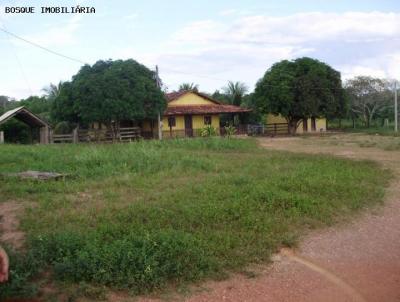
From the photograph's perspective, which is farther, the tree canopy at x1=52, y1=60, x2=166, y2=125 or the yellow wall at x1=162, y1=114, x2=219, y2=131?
the yellow wall at x1=162, y1=114, x2=219, y2=131

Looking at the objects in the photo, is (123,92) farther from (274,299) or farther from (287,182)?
(274,299)

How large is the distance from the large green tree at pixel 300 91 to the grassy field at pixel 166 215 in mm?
25501

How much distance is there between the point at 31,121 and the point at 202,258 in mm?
29586

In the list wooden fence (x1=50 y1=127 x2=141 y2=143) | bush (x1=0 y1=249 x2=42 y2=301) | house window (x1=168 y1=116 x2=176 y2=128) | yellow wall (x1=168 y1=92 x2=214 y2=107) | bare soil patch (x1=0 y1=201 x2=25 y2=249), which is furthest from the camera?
yellow wall (x1=168 y1=92 x2=214 y2=107)

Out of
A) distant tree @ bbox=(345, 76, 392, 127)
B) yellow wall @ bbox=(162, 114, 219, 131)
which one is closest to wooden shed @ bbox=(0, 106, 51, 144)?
yellow wall @ bbox=(162, 114, 219, 131)

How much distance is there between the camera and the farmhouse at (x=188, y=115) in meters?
40.1

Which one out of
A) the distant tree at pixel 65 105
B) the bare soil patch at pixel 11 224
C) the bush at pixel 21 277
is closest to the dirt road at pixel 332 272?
the bush at pixel 21 277

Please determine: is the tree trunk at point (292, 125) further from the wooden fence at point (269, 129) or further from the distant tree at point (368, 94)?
the distant tree at point (368, 94)

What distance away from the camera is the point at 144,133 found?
41.0 metres

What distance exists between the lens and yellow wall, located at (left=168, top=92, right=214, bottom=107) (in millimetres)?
42312

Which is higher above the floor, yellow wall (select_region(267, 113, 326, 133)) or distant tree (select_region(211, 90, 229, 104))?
distant tree (select_region(211, 90, 229, 104))

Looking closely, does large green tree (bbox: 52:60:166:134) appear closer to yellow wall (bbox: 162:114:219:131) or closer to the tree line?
the tree line

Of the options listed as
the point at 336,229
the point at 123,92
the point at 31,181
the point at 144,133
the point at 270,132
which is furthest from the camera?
the point at 270,132

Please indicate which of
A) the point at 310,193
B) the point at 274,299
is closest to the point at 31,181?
the point at 310,193
